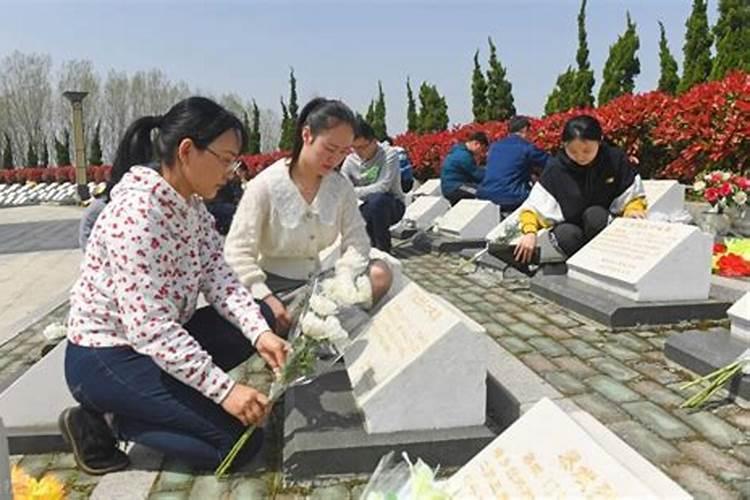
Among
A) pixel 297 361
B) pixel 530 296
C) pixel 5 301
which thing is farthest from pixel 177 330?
pixel 5 301

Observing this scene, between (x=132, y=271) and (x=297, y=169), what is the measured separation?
1235mm

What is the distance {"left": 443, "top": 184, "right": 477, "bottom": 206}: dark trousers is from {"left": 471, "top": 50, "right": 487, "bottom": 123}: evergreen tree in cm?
1696

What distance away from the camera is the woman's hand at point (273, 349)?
2.55m

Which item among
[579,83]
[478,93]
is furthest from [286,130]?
[579,83]

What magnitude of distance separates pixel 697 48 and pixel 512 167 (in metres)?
11.4

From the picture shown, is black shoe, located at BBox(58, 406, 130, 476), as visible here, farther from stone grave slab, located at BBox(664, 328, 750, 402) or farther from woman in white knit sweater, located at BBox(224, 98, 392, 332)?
stone grave slab, located at BBox(664, 328, 750, 402)

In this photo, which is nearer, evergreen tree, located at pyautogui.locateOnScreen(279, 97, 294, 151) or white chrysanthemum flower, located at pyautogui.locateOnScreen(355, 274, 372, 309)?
white chrysanthemum flower, located at pyautogui.locateOnScreen(355, 274, 372, 309)

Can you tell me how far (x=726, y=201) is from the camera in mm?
7016

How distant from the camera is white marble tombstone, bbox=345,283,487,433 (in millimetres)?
2539

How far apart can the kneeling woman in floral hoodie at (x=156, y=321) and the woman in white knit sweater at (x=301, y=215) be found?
2.19 feet

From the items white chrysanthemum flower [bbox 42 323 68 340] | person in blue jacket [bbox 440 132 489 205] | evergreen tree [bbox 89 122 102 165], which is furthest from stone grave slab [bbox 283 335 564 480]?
evergreen tree [bbox 89 122 102 165]

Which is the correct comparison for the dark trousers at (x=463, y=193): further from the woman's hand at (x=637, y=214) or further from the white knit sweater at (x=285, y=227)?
the white knit sweater at (x=285, y=227)

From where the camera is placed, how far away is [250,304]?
280 cm

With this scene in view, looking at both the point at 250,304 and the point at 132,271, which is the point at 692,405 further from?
the point at 132,271
